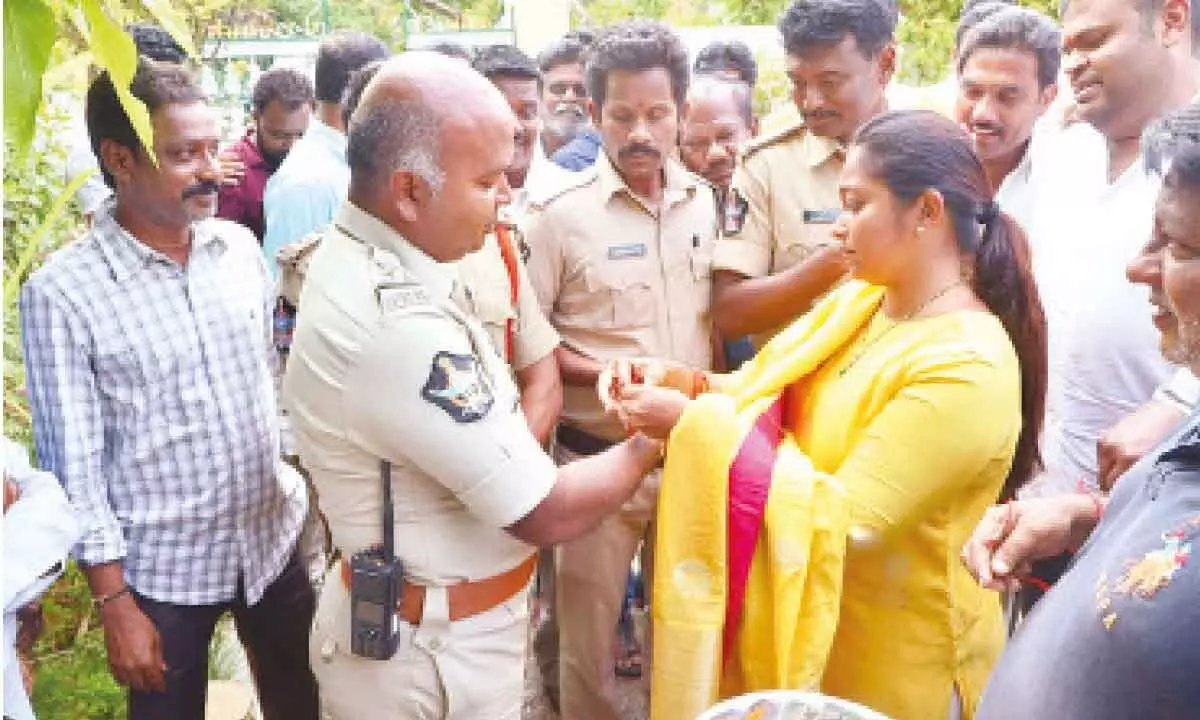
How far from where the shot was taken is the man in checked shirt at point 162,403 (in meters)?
2.31

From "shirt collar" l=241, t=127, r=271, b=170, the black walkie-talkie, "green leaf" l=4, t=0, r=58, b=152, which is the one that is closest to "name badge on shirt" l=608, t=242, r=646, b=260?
the black walkie-talkie

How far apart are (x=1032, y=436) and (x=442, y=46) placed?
11.1 feet

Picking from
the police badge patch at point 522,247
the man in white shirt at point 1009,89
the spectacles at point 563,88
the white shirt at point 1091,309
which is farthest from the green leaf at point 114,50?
the spectacles at point 563,88

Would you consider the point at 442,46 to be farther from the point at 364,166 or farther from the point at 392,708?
the point at 392,708

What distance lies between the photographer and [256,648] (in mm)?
2785

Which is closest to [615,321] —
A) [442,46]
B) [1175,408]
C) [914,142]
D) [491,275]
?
[491,275]

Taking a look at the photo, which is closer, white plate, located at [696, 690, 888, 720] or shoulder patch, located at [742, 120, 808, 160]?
white plate, located at [696, 690, 888, 720]

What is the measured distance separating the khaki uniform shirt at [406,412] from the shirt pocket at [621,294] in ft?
3.62

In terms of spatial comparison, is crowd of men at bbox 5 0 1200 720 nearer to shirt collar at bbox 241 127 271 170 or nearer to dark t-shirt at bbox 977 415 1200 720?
dark t-shirt at bbox 977 415 1200 720

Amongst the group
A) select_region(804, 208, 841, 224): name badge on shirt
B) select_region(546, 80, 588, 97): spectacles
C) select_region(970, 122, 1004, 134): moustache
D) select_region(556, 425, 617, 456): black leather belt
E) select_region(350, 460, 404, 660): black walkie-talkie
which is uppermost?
select_region(970, 122, 1004, 134): moustache

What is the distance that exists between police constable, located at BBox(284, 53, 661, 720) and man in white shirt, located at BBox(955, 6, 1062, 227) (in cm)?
194

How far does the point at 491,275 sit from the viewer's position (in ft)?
9.24

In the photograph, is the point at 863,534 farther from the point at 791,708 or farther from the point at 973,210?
the point at 973,210

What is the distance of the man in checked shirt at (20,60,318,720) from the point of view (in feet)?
7.57
